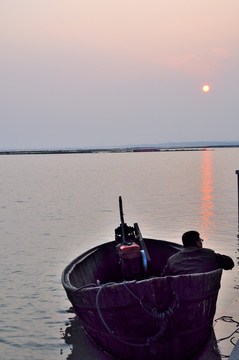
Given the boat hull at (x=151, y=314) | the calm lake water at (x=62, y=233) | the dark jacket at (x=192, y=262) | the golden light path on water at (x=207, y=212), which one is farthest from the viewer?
the golden light path on water at (x=207, y=212)

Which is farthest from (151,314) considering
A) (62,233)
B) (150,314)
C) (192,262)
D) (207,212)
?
(207,212)

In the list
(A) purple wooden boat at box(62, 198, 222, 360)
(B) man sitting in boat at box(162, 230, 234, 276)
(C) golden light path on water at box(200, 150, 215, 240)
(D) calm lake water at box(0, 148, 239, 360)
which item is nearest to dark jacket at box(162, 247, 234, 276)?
(B) man sitting in boat at box(162, 230, 234, 276)

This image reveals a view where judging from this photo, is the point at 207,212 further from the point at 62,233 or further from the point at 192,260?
the point at 192,260

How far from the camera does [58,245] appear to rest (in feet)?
65.7

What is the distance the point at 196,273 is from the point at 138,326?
1.39 metres

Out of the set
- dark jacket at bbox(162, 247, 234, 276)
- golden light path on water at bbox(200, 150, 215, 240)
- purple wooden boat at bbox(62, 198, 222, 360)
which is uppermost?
dark jacket at bbox(162, 247, 234, 276)

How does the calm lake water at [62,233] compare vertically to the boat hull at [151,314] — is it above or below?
below

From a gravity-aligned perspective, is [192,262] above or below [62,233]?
above

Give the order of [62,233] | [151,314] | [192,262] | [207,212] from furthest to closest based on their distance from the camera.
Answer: [207,212] < [62,233] < [192,262] < [151,314]

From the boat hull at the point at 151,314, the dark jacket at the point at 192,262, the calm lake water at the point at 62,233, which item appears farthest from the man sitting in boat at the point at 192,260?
the calm lake water at the point at 62,233

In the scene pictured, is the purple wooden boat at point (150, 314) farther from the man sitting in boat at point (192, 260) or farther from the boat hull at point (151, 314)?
the man sitting in boat at point (192, 260)

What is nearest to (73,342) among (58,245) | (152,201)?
(58,245)

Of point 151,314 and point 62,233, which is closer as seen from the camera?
point 151,314

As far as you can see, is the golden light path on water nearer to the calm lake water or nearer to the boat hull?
the calm lake water
